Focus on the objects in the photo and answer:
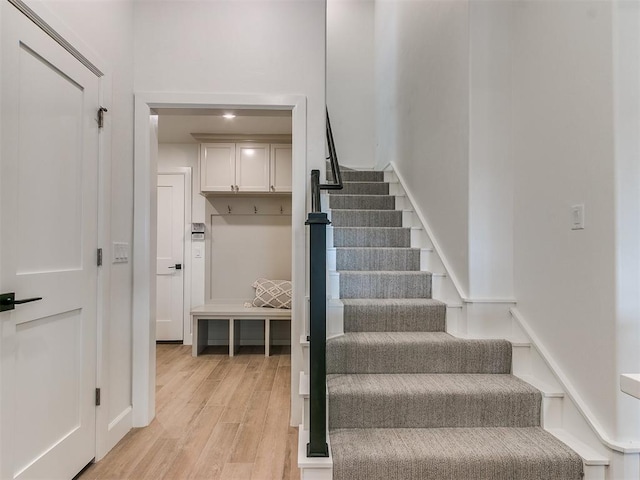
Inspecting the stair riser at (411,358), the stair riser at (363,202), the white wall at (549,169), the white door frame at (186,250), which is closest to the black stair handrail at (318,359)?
the stair riser at (411,358)

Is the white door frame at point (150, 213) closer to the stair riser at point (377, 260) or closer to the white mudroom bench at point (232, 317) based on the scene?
the stair riser at point (377, 260)

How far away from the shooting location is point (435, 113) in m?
2.78

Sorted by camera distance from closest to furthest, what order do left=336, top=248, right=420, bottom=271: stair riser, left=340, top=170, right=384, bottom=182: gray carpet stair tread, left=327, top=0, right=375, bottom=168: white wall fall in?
left=336, top=248, right=420, bottom=271: stair riser
left=340, top=170, right=384, bottom=182: gray carpet stair tread
left=327, top=0, right=375, bottom=168: white wall

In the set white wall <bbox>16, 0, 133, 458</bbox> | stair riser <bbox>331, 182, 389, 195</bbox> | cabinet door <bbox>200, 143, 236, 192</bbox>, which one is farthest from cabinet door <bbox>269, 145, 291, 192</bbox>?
white wall <bbox>16, 0, 133, 458</bbox>

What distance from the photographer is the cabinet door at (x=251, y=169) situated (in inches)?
175

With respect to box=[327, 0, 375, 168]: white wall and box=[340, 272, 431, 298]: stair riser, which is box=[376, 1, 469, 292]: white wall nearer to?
box=[340, 272, 431, 298]: stair riser

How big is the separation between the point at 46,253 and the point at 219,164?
2988mm

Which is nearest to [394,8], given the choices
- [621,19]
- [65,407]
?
[621,19]

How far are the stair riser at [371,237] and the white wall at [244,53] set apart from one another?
71cm

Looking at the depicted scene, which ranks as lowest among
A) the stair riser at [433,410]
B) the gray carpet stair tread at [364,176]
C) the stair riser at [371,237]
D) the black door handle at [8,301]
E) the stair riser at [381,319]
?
the stair riser at [433,410]

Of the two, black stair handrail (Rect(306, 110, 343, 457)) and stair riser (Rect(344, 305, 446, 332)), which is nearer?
black stair handrail (Rect(306, 110, 343, 457))

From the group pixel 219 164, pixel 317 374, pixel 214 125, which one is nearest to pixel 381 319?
pixel 317 374

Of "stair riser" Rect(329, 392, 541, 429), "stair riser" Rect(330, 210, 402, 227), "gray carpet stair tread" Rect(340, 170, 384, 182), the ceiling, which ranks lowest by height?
→ "stair riser" Rect(329, 392, 541, 429)

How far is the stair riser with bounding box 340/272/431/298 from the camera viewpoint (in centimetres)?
266
